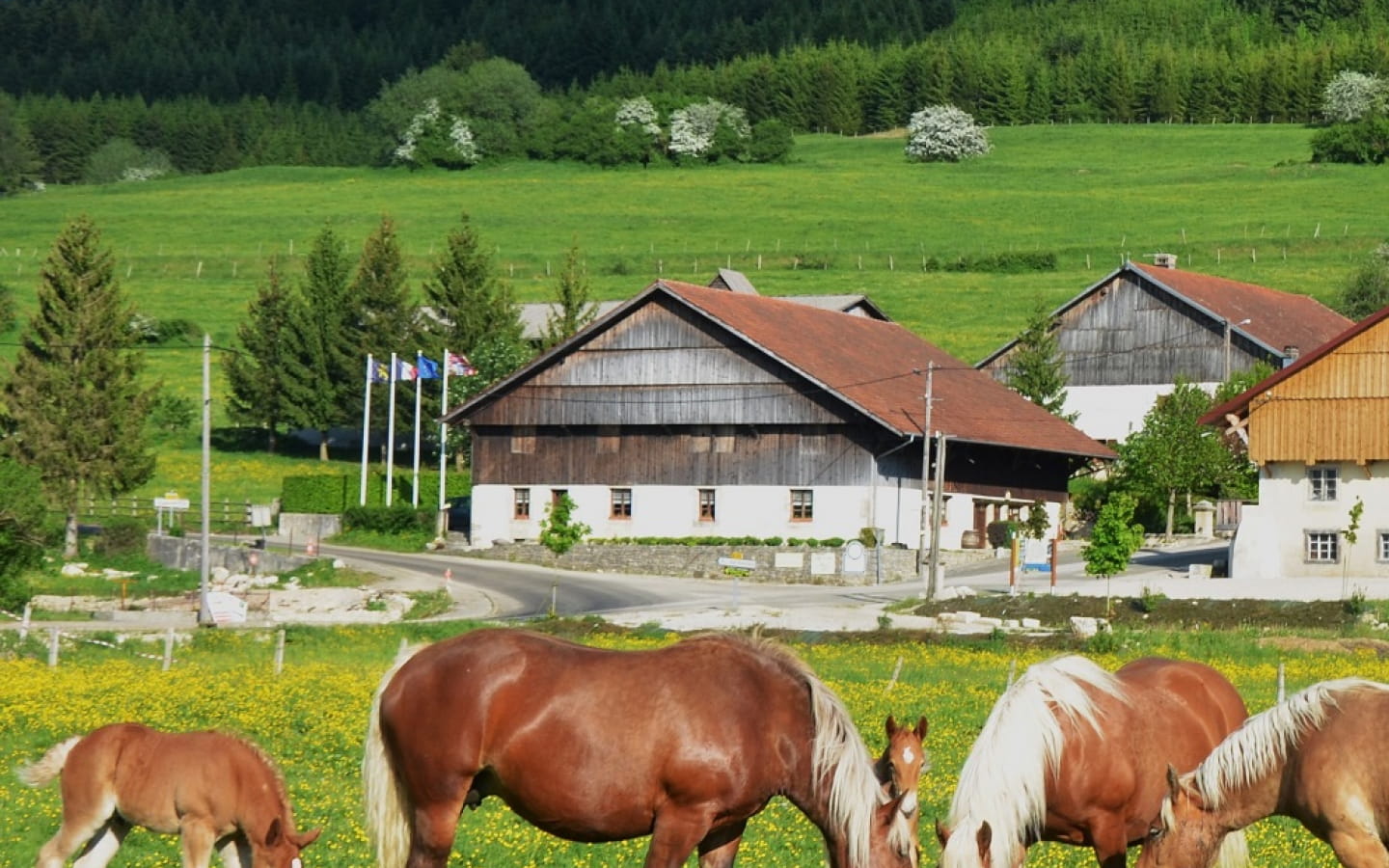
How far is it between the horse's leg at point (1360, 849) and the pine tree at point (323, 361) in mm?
76645

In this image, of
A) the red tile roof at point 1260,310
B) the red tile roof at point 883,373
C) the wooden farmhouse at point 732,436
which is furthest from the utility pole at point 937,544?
the red tile roof at point 1260,310

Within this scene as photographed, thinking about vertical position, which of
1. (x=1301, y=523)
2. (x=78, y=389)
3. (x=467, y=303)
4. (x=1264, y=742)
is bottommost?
(x=1264, y=742)

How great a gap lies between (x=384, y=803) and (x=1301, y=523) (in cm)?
4836

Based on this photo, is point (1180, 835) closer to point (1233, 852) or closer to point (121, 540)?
point (1233, 852)

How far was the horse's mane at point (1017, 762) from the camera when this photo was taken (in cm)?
1252

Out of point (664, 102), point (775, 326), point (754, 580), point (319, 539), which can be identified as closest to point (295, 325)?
point (319, 539)

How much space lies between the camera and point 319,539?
7200 cm

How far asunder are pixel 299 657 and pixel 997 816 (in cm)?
2444

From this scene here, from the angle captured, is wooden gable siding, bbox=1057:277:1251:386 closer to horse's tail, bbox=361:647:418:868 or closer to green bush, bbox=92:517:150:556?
green bush, bbox=92:517:150:556

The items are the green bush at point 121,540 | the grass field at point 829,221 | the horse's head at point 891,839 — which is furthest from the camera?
the grass field at point 829,221

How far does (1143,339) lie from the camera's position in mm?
87750

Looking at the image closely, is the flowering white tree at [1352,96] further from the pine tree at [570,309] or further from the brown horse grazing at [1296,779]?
the brown horse grazing at [1296,779]

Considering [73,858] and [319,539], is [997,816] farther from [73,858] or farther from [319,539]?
[319,539]

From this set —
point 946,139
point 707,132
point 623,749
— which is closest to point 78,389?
point 623,749
